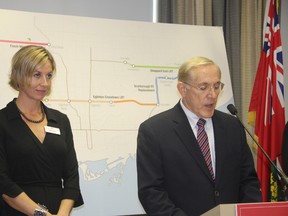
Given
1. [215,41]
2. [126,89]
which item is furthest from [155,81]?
[215,41]

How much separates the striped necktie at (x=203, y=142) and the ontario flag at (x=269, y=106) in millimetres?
1844

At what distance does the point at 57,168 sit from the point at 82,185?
0.90 m

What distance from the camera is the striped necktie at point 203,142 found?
241 cm

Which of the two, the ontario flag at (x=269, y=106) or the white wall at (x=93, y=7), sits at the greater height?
the white wall at (x=93, y=7)

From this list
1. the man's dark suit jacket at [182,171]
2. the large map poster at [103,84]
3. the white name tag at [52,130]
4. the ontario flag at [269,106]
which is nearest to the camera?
the man's dark suit jacket at [182,171]

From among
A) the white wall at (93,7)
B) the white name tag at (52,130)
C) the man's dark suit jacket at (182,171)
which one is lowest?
the man's dark suit jacket at (182,171)

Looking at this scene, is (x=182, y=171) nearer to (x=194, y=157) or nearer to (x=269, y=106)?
(x=194, y=157)

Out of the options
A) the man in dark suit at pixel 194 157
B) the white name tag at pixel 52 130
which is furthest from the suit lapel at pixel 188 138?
the white name tag at pixel 52 130

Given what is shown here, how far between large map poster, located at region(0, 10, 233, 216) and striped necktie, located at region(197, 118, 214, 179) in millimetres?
1250

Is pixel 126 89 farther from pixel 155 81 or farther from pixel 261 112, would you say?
pixel 261 112

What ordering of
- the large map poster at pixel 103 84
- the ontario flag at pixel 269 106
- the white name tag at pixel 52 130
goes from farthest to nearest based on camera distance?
the ontario flag at pixel 269 106 < the large map poster at pixel 103 84 < the white name tag at pixel 52 130

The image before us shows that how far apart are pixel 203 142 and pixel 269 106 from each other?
1.95 m

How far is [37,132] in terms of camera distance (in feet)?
8.58

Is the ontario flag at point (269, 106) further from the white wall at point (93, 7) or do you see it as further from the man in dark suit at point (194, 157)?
the man in dark suit at point (194, 157)
